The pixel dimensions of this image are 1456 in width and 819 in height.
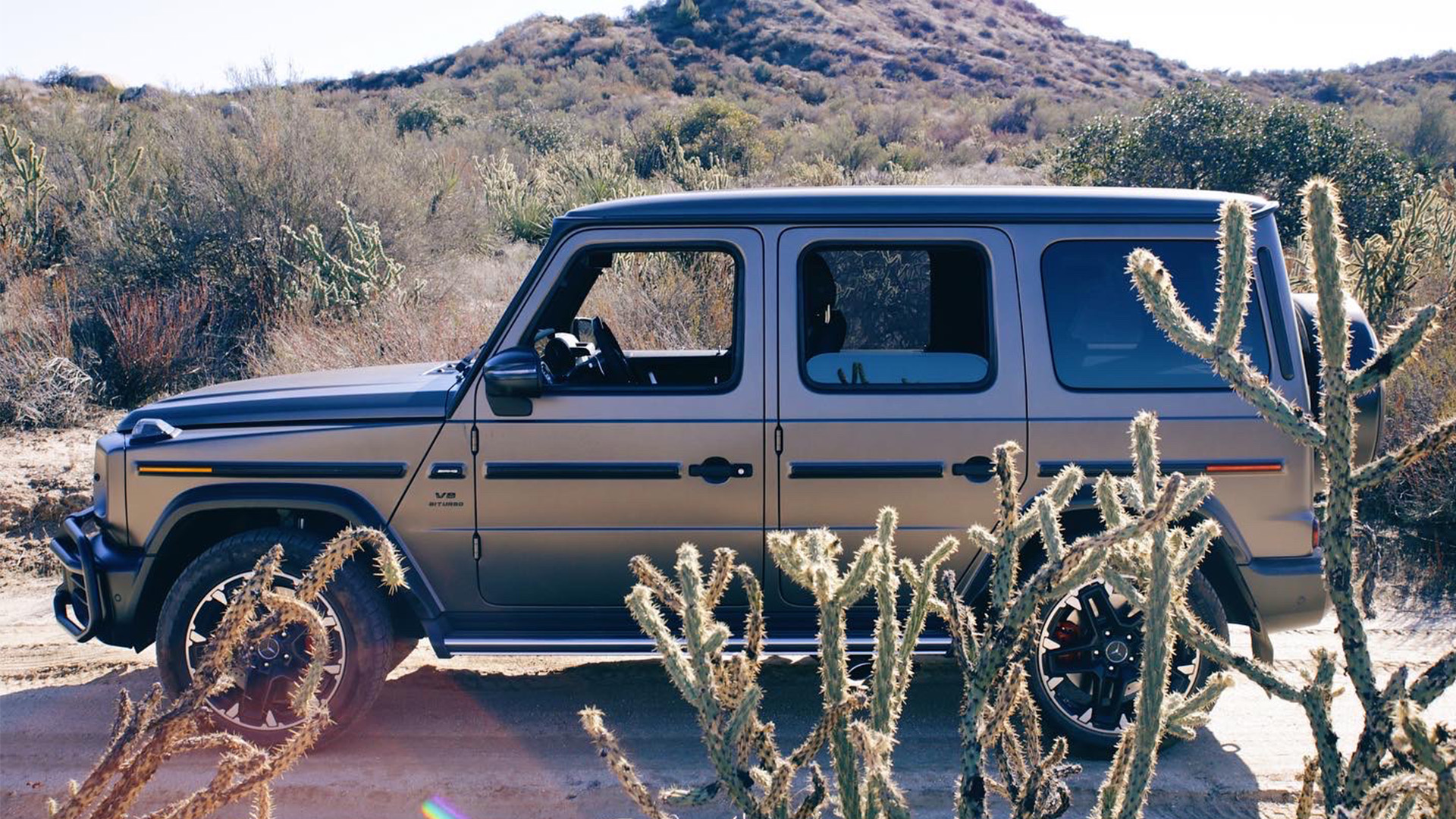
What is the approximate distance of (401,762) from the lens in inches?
171

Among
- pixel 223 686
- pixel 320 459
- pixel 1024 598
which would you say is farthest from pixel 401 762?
pixel 1024 598

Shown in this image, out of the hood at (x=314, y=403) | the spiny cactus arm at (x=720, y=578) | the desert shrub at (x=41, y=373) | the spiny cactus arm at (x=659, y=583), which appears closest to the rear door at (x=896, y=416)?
the hood at (x=314, y=403)

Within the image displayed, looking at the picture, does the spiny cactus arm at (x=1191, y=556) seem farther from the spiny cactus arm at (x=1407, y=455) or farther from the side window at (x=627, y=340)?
the side window at (x=627, y=340)

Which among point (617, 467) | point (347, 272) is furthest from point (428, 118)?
point (617, 467)

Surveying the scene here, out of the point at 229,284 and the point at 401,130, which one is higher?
the point at 401,130

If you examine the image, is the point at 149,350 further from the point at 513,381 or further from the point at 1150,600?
the point at 1150,600

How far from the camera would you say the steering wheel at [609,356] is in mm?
5078

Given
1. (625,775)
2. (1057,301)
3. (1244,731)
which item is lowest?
(1244,731)

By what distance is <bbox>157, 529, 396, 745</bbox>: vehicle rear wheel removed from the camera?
14.0 ft

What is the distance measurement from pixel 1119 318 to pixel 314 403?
3007mm

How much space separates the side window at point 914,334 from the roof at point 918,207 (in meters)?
0.13

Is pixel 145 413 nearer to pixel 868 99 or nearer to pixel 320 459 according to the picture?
pixel 320 459

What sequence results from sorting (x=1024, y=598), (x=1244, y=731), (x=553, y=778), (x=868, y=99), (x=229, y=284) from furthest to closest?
(x=868, y=99) < (x=229, y=284) < (x=1244, y=731) < (x=553, y=778) < (x=1024, y=598)

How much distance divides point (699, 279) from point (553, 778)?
6663 millimetres
